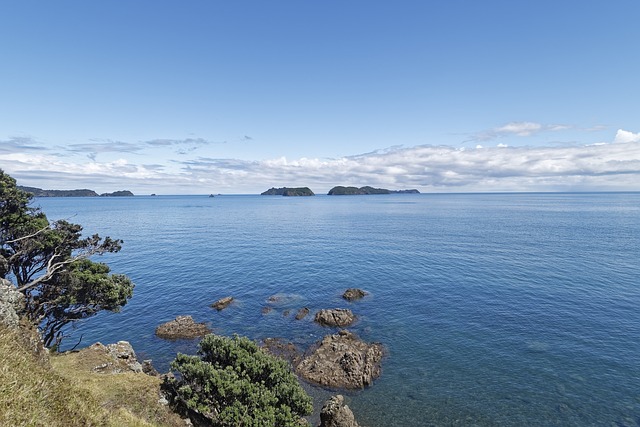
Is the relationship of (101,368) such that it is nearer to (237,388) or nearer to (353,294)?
(237,388)

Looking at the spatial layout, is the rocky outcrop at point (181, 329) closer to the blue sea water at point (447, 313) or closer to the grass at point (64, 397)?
the blue sea water at point (447, 313)

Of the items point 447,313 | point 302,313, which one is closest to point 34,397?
point 302,313

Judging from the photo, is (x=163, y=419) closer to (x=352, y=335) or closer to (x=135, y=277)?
(x=352, y=335)

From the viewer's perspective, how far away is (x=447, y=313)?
5241cm

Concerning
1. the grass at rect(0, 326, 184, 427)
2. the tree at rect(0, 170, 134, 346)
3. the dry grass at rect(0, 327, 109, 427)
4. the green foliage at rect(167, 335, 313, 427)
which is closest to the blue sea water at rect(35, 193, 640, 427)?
the tree at rect(0, 170, 134, 346)

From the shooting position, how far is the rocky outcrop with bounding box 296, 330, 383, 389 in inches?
1427

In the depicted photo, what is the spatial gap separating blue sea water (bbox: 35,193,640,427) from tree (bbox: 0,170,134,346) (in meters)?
9.34

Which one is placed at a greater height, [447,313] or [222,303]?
[447,313]

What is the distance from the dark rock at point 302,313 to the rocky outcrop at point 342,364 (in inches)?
396

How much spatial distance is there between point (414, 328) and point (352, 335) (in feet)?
32.1

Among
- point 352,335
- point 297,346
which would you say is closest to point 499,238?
point 352,335

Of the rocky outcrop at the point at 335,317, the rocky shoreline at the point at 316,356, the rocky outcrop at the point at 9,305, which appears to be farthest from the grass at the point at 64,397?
the rocky outcrop at the point at 335,317

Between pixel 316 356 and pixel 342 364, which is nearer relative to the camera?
pixel 342 364

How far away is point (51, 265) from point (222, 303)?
86.1ft
